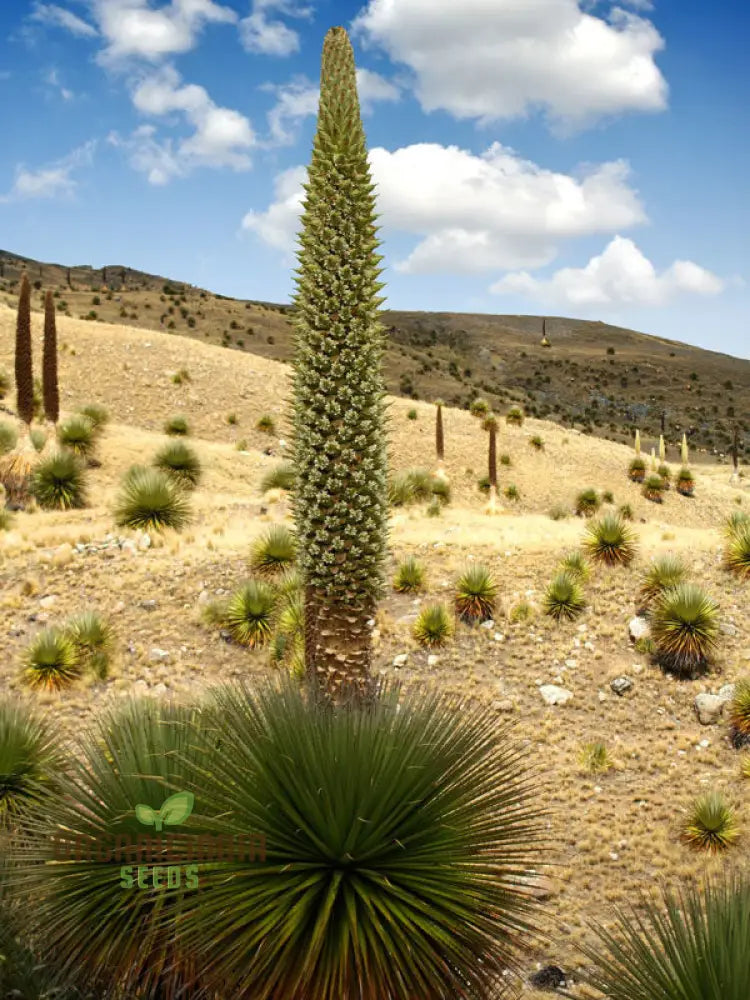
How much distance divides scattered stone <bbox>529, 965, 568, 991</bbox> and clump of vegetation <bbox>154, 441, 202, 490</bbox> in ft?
63.7

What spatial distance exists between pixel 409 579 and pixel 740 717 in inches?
251

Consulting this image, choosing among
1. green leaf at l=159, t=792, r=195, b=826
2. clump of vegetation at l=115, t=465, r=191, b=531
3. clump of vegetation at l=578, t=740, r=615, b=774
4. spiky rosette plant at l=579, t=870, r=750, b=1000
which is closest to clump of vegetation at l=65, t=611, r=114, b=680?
clump of vegetation at l=115, t=465, r=191, b=531

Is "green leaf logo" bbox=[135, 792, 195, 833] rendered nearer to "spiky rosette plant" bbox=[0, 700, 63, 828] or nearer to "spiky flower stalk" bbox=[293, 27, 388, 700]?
"spiky flower stalk" bbox=[293, 27, 388, 700]

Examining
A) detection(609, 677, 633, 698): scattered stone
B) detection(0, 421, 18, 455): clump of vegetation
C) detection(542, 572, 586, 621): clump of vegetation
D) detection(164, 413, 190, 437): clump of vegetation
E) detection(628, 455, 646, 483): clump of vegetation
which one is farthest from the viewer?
detection(628, 455, 646, 483): clump of vegetation

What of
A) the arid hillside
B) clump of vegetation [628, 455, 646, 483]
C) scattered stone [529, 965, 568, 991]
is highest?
the arid hillside

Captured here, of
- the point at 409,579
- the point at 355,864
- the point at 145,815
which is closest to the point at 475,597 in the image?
the point at 409,579

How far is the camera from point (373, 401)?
4930 millimetres

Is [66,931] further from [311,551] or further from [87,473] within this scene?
[87,473]

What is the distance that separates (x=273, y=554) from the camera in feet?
49.9

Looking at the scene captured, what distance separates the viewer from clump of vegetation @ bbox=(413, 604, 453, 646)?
1363 cm

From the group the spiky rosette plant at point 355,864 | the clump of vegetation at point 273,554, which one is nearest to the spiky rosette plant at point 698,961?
the spiky rosette plant at point 355,864

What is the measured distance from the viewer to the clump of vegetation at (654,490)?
35031mm

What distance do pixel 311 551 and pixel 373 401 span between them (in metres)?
1.07

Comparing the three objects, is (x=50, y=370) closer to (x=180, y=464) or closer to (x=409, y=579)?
(x=180, y=464)
